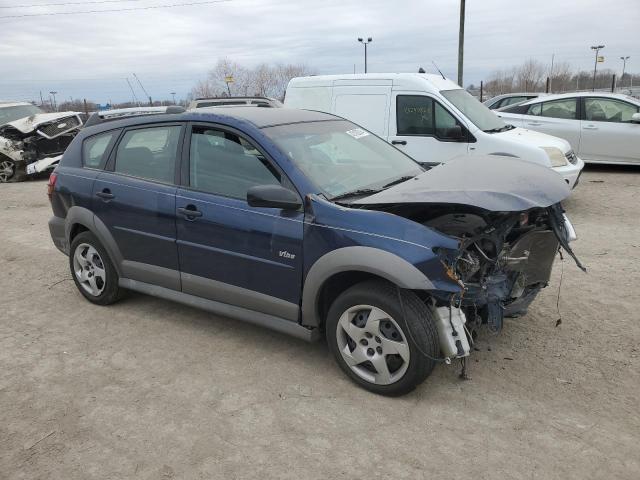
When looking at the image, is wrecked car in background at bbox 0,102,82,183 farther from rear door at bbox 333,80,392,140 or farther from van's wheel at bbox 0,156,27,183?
rear door at bbox 333,80,392,140

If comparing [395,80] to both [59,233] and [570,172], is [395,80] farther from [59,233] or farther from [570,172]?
[59,233]

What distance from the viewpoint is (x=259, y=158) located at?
12.5 ft

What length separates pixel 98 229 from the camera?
4.68 metres

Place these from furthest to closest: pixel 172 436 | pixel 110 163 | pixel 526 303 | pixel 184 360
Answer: pixel 110 163, pixel 184 360, pixel 526 303, pixel 172 436

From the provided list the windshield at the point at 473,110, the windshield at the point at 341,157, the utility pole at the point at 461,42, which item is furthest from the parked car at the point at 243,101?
the utility pole at the point at 461,42

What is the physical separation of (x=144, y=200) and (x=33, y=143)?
10.8m

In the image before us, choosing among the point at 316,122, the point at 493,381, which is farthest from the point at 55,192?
the point at 493,381

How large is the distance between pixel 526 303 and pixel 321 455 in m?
1.78

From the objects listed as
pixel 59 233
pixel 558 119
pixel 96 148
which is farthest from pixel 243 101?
pixel 558 119

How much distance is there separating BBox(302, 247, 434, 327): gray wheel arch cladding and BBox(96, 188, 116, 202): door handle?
204 centimetres

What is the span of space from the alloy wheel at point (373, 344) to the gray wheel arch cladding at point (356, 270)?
0.24 meters

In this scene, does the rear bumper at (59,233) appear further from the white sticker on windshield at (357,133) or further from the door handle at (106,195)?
the white sticker on windshield at (357,133)

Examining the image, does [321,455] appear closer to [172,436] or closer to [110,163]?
Answer: [172,436]

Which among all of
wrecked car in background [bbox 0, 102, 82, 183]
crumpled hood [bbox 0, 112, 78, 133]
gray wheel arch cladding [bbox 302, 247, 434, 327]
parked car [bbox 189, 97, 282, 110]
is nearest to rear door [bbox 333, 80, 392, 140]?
parked car [bbox 189, 97, 282, 110]
